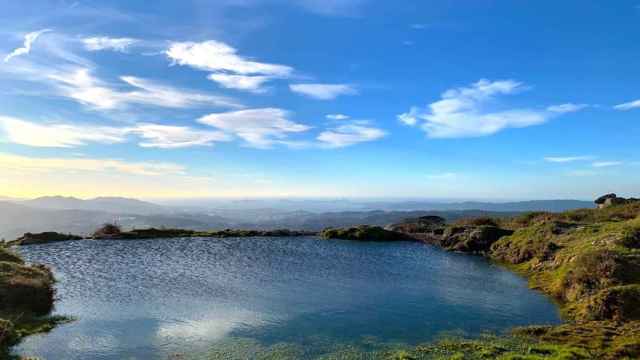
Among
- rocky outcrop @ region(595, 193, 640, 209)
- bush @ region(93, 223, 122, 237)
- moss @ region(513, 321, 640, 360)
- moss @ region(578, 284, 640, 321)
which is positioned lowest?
moss @ region(513, 321, 640, 360)

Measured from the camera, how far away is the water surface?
3638 cm

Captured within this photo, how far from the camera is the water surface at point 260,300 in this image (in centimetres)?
3638

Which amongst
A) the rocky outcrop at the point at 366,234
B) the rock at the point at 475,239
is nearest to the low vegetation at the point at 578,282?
the rock at the point at 475,239

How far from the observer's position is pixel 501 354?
108 feet

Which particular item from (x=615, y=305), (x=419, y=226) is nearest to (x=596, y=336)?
(x=615, y=305)

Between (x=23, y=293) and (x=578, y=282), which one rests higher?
(x=23, y=293)

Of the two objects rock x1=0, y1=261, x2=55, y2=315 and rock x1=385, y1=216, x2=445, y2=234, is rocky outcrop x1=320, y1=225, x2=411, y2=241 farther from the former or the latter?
rock x1=0, y1=261, x2=55, y2=315

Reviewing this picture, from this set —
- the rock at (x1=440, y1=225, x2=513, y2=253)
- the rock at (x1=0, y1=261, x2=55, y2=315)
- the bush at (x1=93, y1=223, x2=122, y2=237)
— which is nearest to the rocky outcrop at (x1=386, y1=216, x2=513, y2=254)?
the rock at (x1=440, y1=225, x2=513, y2=253)

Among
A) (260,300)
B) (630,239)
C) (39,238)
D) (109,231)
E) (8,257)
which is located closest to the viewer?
(260,300)

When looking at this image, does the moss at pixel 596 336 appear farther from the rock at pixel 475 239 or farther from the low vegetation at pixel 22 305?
the rock at pixel 475 239

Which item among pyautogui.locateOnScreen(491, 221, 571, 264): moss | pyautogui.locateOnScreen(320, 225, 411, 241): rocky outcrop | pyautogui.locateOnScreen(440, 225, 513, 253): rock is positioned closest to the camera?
pyautogui.locateOnScreen(491, 221, 571, 264): moss

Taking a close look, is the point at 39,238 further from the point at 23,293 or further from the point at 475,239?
the point at 475,239

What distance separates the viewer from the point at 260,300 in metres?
48.7

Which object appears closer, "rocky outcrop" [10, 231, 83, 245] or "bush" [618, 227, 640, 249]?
"bush" [618, 227, 640, 249]
